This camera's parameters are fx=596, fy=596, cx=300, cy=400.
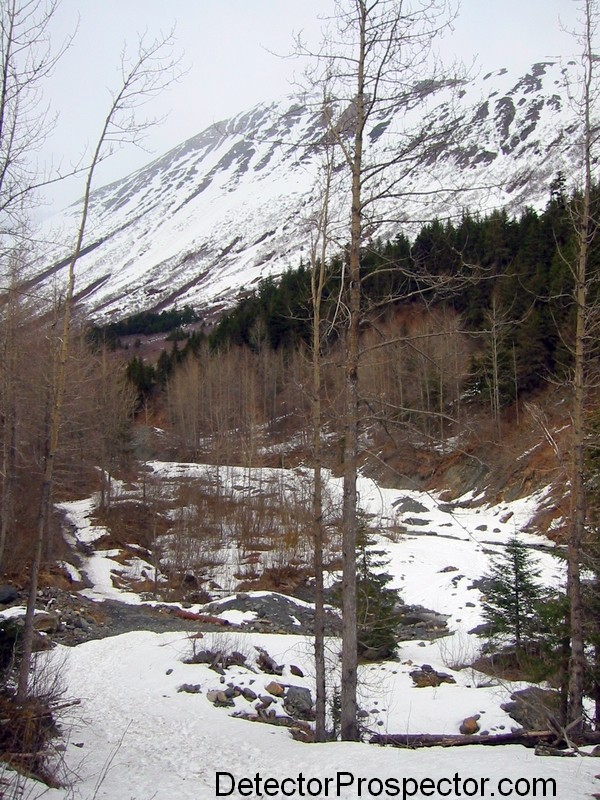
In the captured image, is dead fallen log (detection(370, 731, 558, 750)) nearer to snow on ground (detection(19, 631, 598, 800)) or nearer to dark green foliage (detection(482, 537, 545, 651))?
snow on ground (detection(19, 631, 598, 800))

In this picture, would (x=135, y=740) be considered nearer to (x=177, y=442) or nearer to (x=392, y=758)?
(x=392, y=758)

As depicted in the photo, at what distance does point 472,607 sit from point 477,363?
2176 cm

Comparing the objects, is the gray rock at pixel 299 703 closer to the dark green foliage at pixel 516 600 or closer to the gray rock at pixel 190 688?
the gray rock at pixel 190 688

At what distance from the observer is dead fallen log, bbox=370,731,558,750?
663cm

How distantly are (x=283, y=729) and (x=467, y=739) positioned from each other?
3.79 meters

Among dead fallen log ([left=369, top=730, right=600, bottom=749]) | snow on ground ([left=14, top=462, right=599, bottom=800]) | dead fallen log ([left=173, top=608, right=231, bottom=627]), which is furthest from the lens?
dead fallen log ([left=173, top=608, right=231, bottom=627])

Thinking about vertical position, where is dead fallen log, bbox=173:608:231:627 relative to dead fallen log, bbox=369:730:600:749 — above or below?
below

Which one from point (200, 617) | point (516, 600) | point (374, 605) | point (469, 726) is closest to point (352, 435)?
point (469, 726)

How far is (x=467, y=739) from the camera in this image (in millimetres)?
7242

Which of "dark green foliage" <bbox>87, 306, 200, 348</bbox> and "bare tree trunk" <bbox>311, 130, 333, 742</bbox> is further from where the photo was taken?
"dark green foliage" <bbox>87, 306, 200, 348</bbox>

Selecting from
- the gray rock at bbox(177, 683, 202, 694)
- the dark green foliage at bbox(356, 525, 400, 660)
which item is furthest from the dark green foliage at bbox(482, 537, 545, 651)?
the gray rock at bbox(177, 683, 202, 694)

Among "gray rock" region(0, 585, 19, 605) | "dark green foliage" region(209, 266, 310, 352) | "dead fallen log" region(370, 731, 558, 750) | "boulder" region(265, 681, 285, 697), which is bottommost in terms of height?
"boulder" region(265, 681, 285, 697)

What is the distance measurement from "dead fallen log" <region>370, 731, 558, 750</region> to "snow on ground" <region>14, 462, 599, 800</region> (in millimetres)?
668

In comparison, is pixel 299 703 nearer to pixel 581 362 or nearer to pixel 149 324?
pixel 581 362
